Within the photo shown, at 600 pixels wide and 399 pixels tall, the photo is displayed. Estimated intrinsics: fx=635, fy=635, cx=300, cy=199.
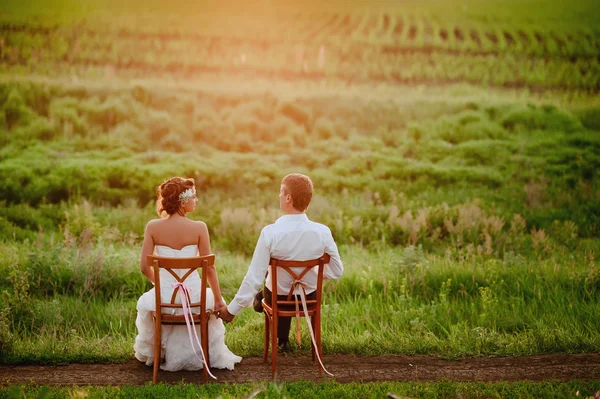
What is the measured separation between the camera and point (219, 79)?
25.2 meters

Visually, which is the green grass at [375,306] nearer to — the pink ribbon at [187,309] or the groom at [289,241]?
the pink ribbon at [187,309]

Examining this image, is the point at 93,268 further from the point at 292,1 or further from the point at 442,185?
the point at 292,1

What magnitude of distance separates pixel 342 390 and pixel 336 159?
48.0 ft

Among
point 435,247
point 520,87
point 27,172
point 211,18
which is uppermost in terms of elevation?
point 211,18

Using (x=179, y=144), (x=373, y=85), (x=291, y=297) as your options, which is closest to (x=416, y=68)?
(x=373, y=85)

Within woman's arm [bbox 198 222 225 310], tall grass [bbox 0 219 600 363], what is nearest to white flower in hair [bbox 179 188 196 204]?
woman's arm [bbox 198 222 225 310]

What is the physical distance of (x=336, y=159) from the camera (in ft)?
66.8

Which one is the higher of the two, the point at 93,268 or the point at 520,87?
the point at 520,87

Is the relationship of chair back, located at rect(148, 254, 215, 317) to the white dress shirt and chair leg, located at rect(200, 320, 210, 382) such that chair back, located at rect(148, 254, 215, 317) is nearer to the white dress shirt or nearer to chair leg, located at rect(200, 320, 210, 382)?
chair leg, located at rect(200, 320, 210, 382)

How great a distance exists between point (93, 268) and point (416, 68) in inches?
803

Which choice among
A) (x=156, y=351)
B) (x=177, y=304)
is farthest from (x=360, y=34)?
(x=156, y=351)

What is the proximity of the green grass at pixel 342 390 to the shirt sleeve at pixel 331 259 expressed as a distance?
1.10 meters

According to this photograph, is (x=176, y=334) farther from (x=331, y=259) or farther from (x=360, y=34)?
(x=360, y=34)

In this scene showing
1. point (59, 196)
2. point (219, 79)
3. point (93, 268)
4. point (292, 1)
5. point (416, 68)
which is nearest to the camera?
point (93, 268)
